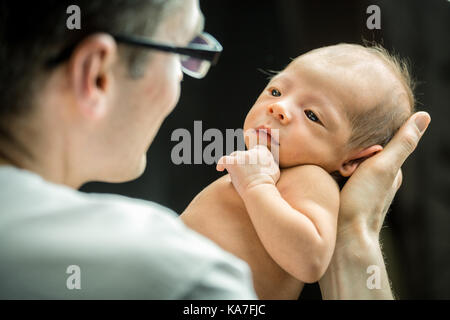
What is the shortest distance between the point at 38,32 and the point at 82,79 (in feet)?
0.29

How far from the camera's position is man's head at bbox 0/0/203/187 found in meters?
0.76

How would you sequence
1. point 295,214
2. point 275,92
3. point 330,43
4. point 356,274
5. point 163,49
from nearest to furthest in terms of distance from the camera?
point 163,49
point 295,214
point 356,274
point 275,92
point 330,43

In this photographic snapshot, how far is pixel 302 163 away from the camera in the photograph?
1164 millimetres

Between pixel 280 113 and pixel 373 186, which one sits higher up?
pixel 280 113

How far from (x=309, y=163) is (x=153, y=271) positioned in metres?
0.57

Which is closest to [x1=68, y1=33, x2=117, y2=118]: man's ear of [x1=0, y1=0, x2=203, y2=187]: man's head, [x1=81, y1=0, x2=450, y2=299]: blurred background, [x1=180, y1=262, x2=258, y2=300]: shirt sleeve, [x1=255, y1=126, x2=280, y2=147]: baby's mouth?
[x1=0, y1=0, x2=203, y2=187]: man's head

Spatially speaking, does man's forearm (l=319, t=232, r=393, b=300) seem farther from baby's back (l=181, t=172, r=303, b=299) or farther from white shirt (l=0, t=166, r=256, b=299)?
white shirt (l=0, t=166, r=256, b=299)

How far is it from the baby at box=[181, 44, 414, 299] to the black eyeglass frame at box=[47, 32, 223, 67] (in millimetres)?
255

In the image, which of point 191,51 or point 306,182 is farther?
point 306,182

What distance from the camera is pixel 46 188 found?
0.73 m

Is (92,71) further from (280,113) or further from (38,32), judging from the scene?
(280,113)

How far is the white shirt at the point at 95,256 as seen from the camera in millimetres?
684

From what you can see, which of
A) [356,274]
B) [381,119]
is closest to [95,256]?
[356,274]
